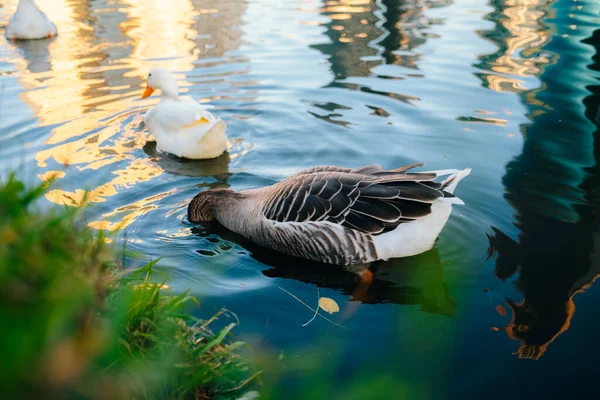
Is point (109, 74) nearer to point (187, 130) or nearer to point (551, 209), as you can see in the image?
point (187, 130)

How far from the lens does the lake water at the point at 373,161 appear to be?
160 inches

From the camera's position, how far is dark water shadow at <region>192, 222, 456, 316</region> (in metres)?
4.75

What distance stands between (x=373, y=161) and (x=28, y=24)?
9251 mm

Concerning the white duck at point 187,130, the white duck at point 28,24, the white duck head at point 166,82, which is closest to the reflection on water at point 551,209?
the white duck at point 187,130

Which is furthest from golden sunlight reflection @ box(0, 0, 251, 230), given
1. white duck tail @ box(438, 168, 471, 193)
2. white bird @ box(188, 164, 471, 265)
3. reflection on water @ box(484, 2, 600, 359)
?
reflection on water @ box(484, 2, 600, 359)

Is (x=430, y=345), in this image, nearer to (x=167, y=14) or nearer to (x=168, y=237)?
(x=168, y=237)

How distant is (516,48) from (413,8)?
516cm

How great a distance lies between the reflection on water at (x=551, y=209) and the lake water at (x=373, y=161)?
2cm

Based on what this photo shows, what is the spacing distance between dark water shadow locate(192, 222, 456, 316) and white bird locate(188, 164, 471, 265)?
106mm

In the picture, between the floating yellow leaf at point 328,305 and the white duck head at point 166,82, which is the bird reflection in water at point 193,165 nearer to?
the white duck head at point 166,82

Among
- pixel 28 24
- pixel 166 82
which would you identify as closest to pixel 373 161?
pixel 166 82

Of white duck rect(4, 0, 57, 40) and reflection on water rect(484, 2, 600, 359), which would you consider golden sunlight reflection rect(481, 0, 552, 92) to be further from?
white duck rect(4, 0, 57, 40)

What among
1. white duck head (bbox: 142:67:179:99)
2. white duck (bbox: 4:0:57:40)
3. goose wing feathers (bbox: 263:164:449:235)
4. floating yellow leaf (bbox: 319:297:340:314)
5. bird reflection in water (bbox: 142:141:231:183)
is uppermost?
white duck (bbox: 4:0:57:40)

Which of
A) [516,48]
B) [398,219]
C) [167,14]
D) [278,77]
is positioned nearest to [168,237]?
[398,219]
